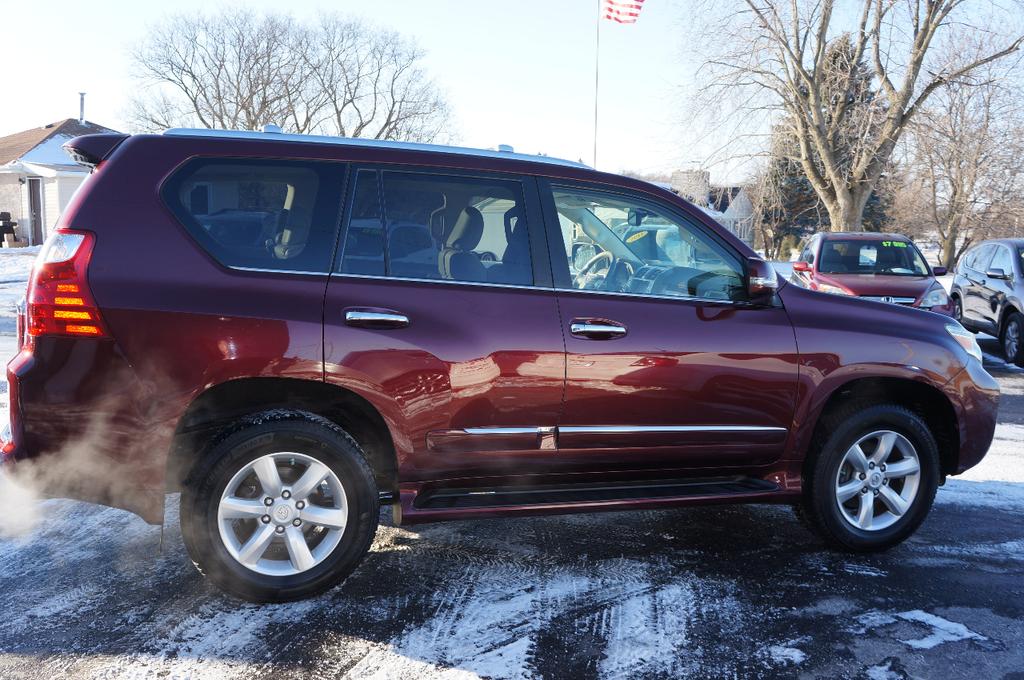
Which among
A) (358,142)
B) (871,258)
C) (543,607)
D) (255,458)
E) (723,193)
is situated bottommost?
(543,607)

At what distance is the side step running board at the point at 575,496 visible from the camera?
11.6ft

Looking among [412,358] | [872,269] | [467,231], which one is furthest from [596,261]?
[872,269]

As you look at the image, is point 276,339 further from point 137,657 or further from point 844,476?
point 844,476

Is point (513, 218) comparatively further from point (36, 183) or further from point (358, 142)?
point (36, 183)

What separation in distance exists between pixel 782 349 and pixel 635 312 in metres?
0.76

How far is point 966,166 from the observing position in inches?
1307

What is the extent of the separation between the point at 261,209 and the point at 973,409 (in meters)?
3.63

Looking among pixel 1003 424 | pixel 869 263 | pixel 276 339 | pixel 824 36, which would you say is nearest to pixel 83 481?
pixel 276 339

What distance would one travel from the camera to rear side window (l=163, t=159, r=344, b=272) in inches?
133

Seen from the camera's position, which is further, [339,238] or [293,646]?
[339,238]

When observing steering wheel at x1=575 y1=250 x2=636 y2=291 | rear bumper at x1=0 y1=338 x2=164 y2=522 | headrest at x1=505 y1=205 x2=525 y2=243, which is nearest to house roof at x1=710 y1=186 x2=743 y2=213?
steering wheel at x1=575 y1=250 x2=636 y2=291

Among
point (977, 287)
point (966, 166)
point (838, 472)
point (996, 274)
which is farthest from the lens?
point (966, 166)

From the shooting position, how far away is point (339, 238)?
3.51 metres

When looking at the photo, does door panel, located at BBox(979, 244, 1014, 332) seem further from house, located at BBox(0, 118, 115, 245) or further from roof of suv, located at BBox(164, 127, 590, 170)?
house, located at BBox(0, 118, 115, 245)
